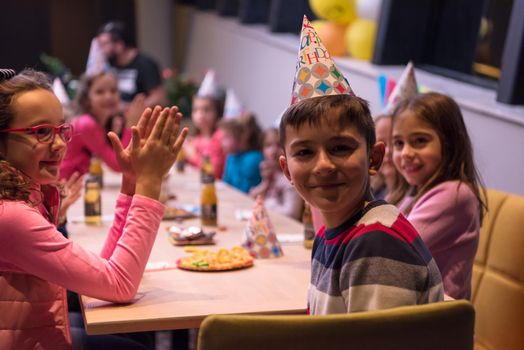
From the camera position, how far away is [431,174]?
267 cm

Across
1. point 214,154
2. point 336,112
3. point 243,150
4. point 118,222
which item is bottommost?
point 214,154

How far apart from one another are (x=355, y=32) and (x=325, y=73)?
12.2 feet

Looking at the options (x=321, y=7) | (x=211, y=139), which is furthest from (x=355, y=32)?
(x=211, y=139)

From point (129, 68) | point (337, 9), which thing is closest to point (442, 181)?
point (337, 9)

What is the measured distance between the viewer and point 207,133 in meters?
5.75

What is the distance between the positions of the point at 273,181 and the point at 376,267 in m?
3.16

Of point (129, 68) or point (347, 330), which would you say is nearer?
point (347, 330)

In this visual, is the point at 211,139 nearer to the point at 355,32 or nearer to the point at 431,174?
the point at 355,32

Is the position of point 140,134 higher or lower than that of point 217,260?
higher

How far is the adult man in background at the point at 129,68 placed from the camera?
7.76 meters

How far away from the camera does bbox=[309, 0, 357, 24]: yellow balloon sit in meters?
5.46

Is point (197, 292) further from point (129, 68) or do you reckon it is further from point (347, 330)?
point (129, 68)

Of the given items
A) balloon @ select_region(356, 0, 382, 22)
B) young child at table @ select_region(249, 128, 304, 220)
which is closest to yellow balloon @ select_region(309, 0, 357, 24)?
balloon @ select_region(356, 0, 382, 22)

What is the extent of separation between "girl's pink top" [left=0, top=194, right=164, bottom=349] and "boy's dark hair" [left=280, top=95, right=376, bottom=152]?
0.59 metres
